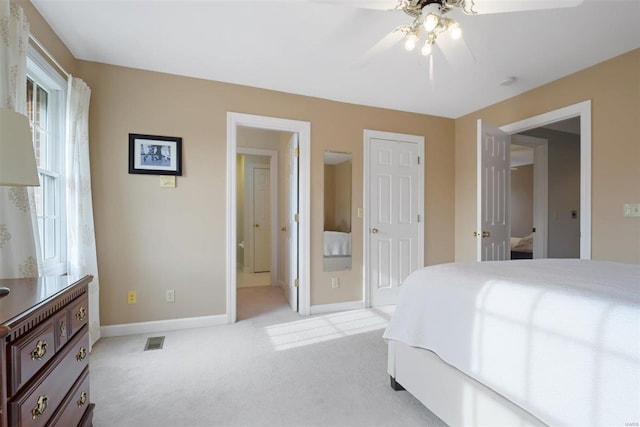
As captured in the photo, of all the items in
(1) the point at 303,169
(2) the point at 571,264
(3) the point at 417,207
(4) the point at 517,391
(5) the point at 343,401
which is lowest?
(5) the point at 343,401

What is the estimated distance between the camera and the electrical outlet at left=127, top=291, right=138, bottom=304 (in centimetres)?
263

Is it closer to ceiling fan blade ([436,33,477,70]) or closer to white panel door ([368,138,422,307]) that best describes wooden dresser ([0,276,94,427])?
ceiling fan blade ([436,33,477,70])

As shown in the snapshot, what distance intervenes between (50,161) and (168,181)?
818 millimetres

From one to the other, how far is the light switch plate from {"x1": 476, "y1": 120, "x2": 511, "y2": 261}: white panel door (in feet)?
9.68

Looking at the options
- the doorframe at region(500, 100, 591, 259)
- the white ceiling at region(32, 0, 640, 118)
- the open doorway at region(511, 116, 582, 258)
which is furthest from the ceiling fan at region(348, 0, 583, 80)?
the open doorway at region(511, 116, 582, 258)

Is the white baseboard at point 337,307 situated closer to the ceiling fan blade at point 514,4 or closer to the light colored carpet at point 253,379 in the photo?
the light colored carpet at point 253,379

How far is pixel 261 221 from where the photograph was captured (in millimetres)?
5570

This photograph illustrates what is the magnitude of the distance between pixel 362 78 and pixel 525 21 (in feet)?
4.20

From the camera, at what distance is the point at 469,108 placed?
141 inches

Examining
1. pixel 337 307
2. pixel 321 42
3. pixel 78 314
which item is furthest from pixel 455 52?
pixel 78 314

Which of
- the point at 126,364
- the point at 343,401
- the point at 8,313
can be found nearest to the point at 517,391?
the point at 343,401

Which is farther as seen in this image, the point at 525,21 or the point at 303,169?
the point at 303,169

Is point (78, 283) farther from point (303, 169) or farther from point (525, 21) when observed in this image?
point (525, 21)

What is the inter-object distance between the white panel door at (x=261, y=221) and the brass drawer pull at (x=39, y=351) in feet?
14.7
